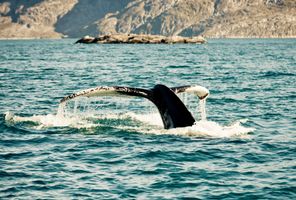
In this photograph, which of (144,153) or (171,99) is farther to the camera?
(171,99)

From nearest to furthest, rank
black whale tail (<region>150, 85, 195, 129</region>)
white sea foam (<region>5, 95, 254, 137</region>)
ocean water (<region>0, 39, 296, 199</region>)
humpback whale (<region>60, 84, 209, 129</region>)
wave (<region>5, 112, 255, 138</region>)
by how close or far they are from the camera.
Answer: ocean water (<region>0, 39, 296, 199</region>)
humpback whale (<region>60, 84, 209, 129</region>)
black whale tail (<region>150, 85, 195, 129</region>)
white sea foam (<region>5, 95, 254, 137</region>)
wave (<region>5, 112, 255, 138</region>)

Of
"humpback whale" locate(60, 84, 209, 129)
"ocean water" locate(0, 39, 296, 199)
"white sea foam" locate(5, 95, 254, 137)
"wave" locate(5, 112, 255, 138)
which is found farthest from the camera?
"wave" locate(5, 112, 255, 138)

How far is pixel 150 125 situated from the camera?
23.1 m

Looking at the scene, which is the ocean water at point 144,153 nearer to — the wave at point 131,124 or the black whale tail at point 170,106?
the wave at point 131,124

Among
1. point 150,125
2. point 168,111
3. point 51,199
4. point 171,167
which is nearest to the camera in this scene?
point 51,199

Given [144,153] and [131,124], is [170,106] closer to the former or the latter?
[144,153]

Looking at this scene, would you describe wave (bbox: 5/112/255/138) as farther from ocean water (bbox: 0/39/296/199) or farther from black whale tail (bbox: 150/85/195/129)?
black whale tail (bbox: 150/85/195/129)

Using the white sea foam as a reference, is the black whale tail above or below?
above

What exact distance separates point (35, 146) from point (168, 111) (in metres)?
4.53

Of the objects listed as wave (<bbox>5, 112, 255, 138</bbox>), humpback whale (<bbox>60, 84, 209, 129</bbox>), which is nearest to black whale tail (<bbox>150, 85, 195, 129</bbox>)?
humpback whale (<bbox>60, 84, 209, 129</bbox>)

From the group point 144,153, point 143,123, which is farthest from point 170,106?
point 143,123

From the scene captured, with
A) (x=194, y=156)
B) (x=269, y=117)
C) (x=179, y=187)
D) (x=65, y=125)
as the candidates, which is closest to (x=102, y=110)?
(x=65, y=125)

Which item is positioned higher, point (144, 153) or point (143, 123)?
point (143, 123)

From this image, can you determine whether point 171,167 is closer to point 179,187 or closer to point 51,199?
point 179,187
